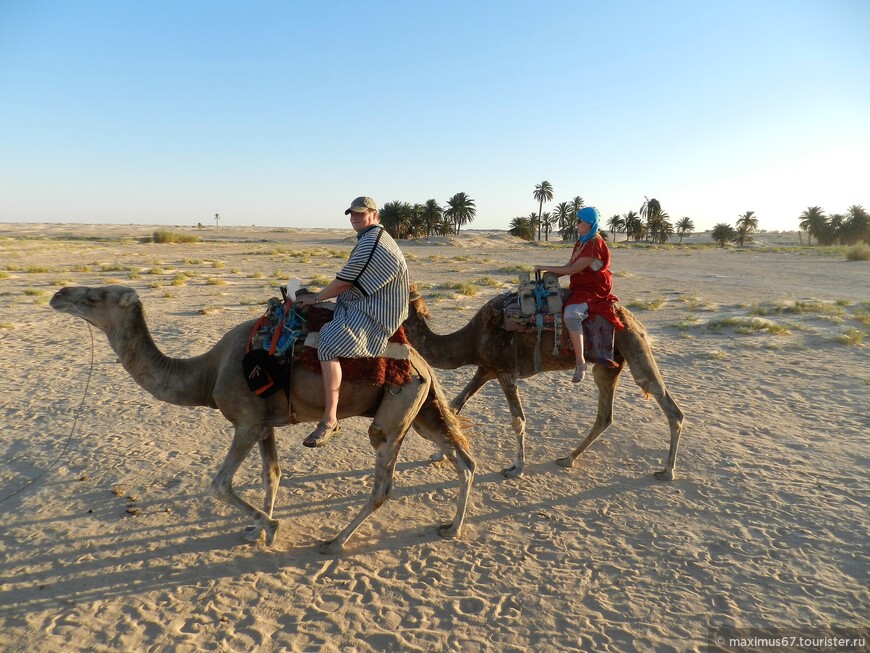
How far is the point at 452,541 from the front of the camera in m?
4.88

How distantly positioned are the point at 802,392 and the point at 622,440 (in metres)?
4.33

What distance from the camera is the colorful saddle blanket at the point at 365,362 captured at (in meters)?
4.29

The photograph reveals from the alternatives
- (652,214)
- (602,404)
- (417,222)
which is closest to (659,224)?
(652,214)

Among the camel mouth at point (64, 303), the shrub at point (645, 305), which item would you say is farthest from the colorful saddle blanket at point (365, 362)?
the shrub at point (645, 305)

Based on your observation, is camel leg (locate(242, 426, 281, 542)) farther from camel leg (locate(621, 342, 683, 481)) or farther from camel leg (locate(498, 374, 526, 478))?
camel leg (locate(621, 342, 683, 481))

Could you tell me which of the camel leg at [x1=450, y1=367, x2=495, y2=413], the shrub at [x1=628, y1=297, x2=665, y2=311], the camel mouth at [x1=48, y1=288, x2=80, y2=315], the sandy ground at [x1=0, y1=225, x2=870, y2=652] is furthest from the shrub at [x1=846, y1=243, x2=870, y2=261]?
the camel mouth at [x1=48, y1=288, x2=80, y2=315]

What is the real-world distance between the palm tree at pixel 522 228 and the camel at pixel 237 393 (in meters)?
90.7

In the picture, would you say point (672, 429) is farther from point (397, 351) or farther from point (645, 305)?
point (645, 305)

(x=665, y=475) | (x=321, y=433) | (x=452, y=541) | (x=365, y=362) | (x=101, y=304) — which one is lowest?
(x=452, y=541)

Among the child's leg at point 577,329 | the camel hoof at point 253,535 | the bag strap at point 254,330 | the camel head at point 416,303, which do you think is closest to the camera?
the bag strap at point 254,330

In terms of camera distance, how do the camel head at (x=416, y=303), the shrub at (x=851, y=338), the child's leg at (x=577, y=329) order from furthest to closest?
the shrub at (x=851, y=338)
the child's leg at (x=577, y=329)
the camel head at (x=416, y=303)

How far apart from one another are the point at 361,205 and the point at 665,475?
4.53 meters

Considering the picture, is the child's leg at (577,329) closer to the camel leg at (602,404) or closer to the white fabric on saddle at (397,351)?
the camel leg at (602,404)

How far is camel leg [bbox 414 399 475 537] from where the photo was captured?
493cm
